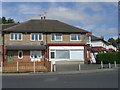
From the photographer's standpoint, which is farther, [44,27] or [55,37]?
[44,27]

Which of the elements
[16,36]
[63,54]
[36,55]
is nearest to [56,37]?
[63,54]

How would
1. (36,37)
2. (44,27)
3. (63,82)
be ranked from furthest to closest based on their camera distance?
(44,27)
(36,37)
(63,82)

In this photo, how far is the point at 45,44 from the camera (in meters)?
36.2

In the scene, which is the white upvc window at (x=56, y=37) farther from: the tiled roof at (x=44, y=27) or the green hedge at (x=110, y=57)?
the green hedge at (x=110, y=57)

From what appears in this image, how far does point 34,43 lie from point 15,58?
157 inches

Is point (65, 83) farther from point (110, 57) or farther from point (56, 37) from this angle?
point (56, 37)

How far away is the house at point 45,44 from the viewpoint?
3491 cm

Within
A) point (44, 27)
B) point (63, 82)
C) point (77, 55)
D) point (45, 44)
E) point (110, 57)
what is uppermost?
point (44, 27)

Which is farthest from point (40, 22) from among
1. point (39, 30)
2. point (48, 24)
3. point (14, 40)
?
point (14, 40)

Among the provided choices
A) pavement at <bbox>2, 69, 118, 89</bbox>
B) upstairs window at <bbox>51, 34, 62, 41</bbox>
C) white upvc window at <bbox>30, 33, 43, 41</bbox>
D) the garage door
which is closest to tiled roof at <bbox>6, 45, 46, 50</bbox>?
white upvc window at <bbox>30, 33, 43, 41</bbox>

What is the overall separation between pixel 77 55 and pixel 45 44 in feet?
18.6

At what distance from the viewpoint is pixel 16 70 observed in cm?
2161

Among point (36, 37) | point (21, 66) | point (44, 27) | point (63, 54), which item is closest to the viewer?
point (21, 66)

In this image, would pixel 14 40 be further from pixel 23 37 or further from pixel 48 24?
pixel 48 24
